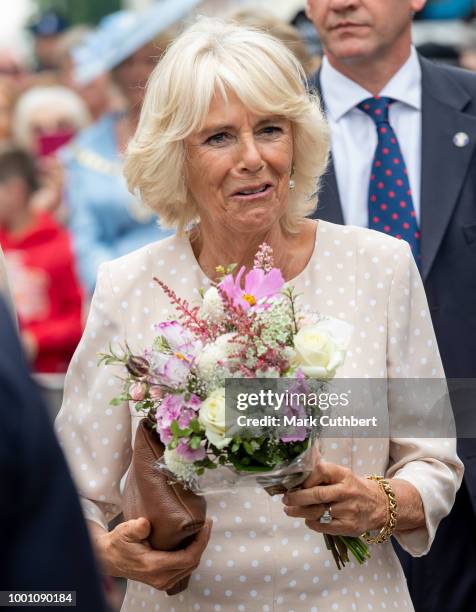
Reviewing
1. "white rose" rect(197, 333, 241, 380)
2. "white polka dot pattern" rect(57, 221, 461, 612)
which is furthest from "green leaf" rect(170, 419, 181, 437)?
"white polka dot pattern" rect(57, 221, 461, 612)

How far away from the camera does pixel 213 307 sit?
3.06 m

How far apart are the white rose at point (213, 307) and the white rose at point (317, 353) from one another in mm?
173

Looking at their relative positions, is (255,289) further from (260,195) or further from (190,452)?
(260,195)

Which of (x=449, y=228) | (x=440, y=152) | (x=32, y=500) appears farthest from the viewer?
(x=440, y=152)

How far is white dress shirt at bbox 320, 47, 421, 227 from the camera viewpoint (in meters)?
4.91

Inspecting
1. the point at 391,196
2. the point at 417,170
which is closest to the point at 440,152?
the point at 417,170

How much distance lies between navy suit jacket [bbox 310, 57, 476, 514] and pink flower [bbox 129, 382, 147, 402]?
5.28 ft

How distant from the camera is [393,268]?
3.65m

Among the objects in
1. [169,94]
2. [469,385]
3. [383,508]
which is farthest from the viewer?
[469,385]

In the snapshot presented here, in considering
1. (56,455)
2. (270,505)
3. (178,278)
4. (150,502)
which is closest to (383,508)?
(270,505)

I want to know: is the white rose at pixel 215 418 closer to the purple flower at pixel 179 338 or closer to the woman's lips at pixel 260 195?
the purple flower at pixel 179 338

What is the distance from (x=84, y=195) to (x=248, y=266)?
3558 millimetres

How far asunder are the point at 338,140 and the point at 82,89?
517 centimetres

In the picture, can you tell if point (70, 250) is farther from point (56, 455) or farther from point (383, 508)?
point (56, 455)
